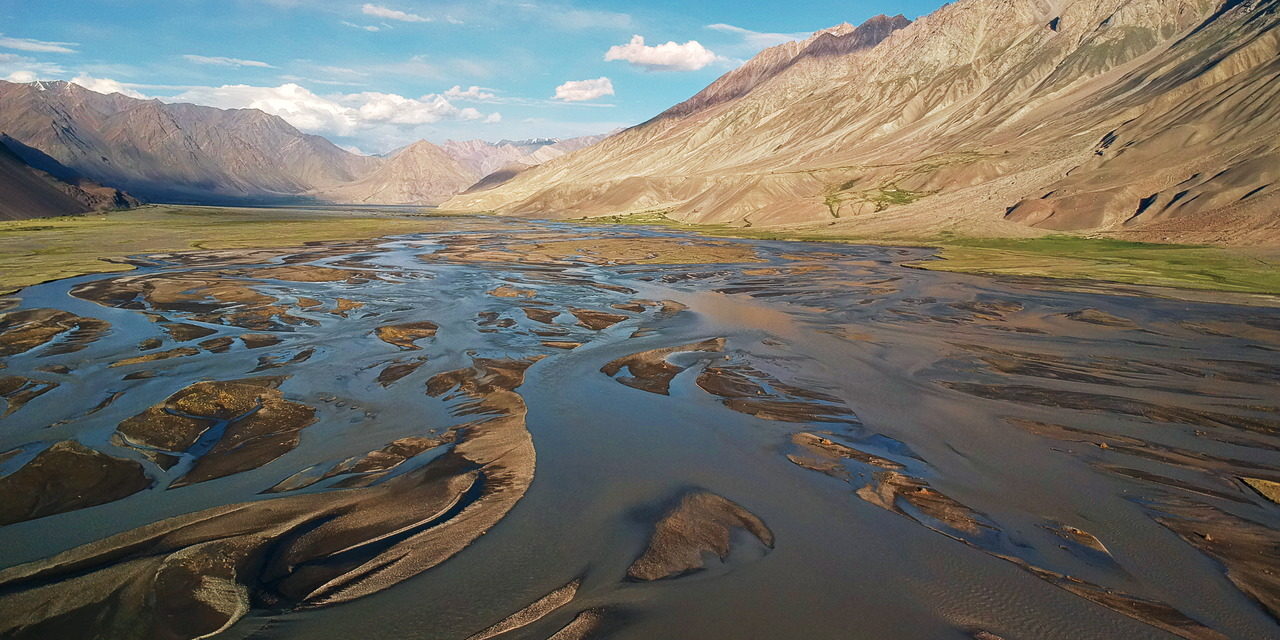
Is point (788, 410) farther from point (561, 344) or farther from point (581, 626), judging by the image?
point (581, 626)

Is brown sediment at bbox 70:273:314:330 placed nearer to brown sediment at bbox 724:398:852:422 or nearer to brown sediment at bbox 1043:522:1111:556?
brown sediment at bbox 724:398:852:422

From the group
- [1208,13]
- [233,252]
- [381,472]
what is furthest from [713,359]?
[1208,13]

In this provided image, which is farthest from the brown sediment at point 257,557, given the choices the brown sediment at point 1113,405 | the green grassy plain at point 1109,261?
the green grassy plain at point 1109,261

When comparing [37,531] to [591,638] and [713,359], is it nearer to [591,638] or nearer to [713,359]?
[591,638]

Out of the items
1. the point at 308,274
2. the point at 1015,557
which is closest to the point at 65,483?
the point at 1015,557

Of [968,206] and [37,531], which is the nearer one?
[37,531]

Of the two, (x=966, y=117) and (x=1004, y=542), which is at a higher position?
(x=966, y=117)
